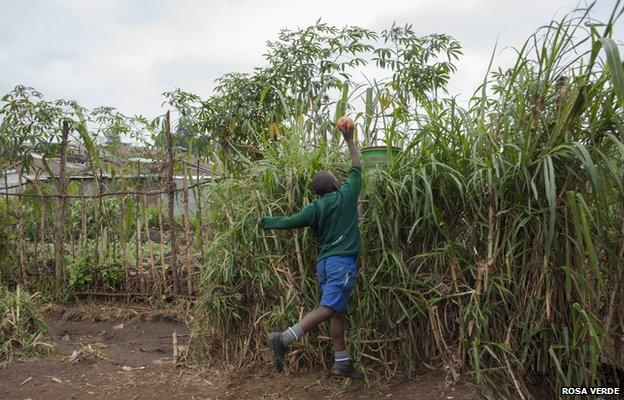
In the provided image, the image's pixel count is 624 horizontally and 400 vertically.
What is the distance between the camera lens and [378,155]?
3668 mm

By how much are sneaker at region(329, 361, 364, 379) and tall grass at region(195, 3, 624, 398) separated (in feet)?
0.53

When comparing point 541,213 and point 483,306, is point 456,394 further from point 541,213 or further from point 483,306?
point 541,213

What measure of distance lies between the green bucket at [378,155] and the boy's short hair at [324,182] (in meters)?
0.31

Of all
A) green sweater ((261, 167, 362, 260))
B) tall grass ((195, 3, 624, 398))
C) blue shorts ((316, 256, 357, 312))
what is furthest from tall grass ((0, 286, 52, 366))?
blue shorts ((316, 256, 357, 312))

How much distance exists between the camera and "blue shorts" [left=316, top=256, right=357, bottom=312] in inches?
133

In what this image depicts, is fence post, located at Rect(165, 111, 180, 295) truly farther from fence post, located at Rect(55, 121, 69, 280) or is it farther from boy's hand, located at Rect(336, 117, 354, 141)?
boy's hand, located at Rect(336, 117, 354, 141)

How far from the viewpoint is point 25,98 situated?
629cm

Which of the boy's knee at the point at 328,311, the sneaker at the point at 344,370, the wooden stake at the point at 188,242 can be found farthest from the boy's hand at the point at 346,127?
the wooden stake at the point at 188,242

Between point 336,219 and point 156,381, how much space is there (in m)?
1.88

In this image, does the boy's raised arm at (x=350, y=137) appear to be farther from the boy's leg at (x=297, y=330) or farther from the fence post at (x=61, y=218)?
the fence post at (x=61, y=218)

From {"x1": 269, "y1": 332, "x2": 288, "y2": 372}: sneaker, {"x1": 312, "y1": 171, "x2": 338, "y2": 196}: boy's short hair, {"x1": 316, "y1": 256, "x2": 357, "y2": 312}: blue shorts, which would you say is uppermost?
{"x1": 312, "y1": 171, "x2": 338, "y2": 196}: boy's short hair

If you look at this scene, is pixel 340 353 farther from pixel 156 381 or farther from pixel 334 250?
pixel 156 381

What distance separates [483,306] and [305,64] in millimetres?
3046

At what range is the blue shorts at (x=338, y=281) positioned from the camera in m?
3.37
